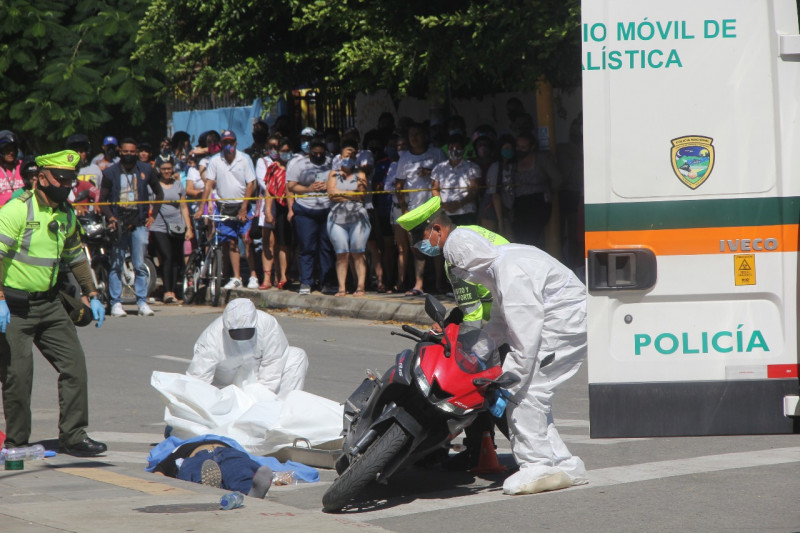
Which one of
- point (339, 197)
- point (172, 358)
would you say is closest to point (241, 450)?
point (172, 358)

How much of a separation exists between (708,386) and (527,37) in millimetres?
9006

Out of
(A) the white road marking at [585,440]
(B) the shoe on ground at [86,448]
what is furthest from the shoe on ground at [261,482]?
(A) the white road marking at [585,440]

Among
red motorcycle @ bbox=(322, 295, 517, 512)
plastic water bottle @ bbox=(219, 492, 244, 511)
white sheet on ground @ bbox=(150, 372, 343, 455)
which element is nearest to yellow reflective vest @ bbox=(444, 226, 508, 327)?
red motorcycle @ bbox=(322, 295, 517, 512)

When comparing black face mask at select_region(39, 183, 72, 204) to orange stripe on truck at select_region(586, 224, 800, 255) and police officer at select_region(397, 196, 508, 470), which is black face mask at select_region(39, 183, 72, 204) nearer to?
police officer at select_region(397, 196, 508, 470)

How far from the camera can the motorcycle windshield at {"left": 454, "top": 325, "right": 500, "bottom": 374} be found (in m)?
6.47

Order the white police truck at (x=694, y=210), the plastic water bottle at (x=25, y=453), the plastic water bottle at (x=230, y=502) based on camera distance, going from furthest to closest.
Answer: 1. the plastic water bottle at (x=25, y=453)
2. the plastic water bottle at (x=230, y=502)
3. the white police truck at (x=694, y=210)

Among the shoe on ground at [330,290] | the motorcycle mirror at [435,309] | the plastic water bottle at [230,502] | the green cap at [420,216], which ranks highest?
the green cap at [420,216]

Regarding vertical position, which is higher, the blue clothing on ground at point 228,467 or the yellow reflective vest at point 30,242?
the yellow reflective vest at point 30,242

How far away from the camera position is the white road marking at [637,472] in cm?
643

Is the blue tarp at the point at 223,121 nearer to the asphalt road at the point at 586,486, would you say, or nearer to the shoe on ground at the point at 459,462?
the asphalt road at the point at 586,486

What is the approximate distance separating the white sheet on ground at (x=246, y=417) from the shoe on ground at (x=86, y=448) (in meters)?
0.56

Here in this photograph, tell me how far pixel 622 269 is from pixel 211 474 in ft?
9.82

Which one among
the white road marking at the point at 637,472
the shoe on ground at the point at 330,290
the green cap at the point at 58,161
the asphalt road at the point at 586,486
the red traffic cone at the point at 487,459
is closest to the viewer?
the asphalt road at the point at 586,486

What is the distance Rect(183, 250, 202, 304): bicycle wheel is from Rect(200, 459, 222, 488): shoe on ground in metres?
9.91
